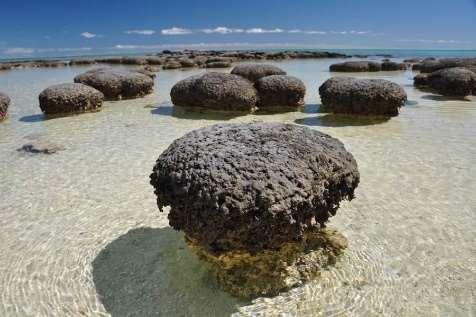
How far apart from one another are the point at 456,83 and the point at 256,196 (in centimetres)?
1576

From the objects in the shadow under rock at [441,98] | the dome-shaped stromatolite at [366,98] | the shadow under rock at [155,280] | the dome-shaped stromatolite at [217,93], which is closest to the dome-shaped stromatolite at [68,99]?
the dome-shaped stromatolite at [217,93]

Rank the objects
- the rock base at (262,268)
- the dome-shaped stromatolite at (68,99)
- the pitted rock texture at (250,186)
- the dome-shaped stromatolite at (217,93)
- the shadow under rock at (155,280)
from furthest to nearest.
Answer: the dome-shaped stromatolite at (217,93), the dome-shaped stromatolite at (68,99), the rock base at (262,268), the shadow under rock at (155,280), the pitted rock texture at (250,186)

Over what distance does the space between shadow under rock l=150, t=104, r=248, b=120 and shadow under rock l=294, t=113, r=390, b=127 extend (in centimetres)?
223

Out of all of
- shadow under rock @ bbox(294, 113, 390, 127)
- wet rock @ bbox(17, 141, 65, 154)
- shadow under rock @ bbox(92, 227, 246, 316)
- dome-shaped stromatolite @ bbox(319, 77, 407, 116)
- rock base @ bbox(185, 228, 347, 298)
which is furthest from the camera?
dome-shaped stromatolite @ bbox(319, 77, 407, 116)

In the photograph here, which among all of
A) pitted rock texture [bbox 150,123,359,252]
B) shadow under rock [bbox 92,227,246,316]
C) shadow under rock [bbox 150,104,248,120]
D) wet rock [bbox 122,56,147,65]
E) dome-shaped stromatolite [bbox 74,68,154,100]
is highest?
wet rock [bbox 122,56,147,65]

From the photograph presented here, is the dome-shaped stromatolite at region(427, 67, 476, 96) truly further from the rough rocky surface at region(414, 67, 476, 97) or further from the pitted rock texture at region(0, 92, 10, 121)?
the pitted rock texture at region(0, 92, 10, 121)

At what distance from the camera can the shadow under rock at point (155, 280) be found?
3.93 m

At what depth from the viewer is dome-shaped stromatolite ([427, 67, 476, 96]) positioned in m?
16.3

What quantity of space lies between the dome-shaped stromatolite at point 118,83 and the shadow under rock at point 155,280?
12.2 meters

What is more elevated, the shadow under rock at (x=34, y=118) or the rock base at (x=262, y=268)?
the shadow under rock at (x=34, y=118)

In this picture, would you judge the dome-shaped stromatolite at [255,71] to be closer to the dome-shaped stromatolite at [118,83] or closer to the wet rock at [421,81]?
the dome-shaped stromatolite at [118,83]

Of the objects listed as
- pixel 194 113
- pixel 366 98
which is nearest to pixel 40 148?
pixel 194 113

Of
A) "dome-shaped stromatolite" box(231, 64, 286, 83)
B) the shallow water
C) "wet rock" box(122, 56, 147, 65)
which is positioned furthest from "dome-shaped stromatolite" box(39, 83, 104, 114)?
"wet rock" box(122, 56, 147, 65)

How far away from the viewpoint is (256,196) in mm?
3631
